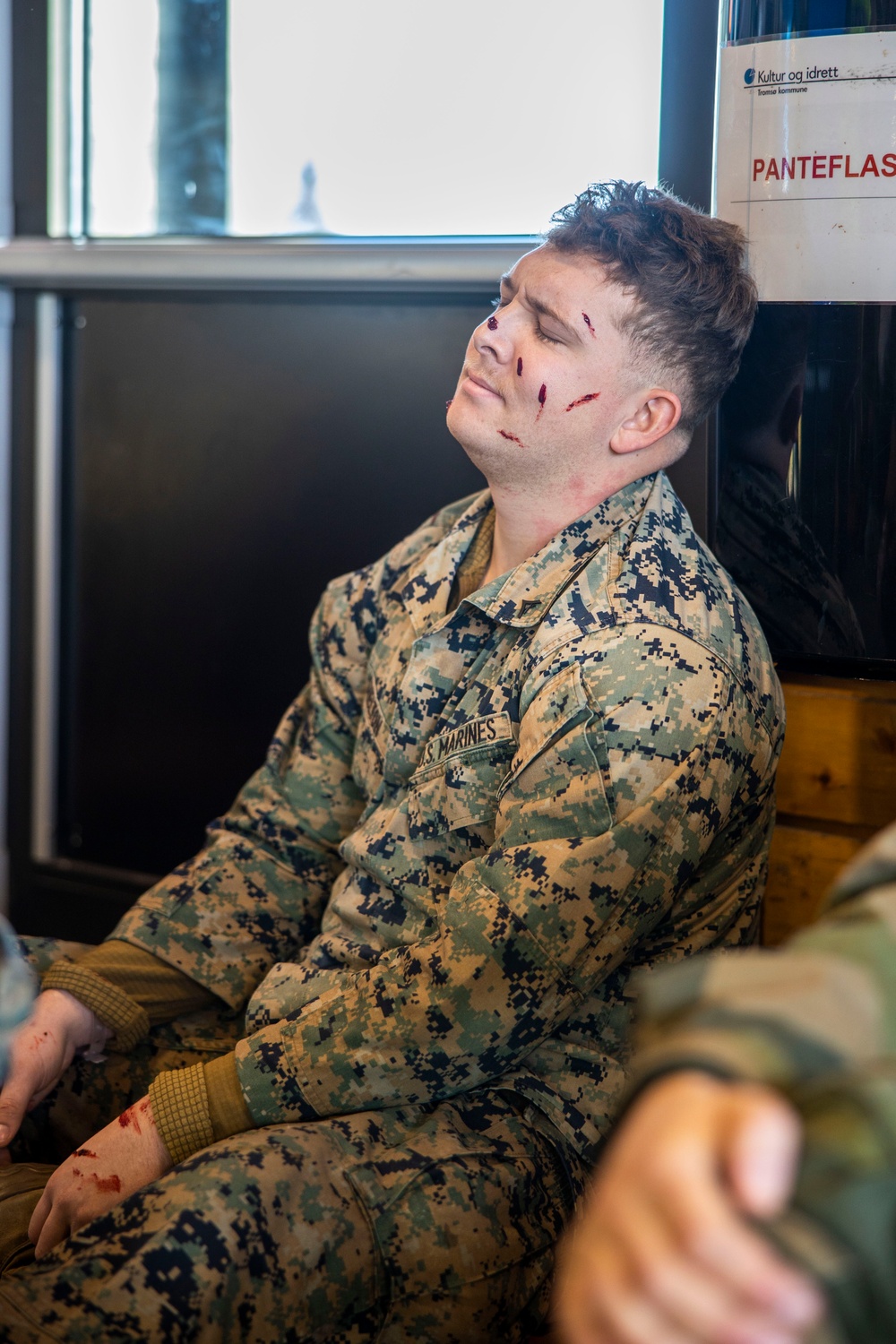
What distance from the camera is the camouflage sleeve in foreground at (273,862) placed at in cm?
148

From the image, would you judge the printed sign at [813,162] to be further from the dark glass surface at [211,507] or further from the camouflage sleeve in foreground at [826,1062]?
the camouflage sleeve in foreground at [826,1062]

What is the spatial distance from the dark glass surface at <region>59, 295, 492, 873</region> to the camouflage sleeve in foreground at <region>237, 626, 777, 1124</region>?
926 mm

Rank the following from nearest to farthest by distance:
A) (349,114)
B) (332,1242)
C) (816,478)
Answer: (332,1242)
(816,478)
(349,114)

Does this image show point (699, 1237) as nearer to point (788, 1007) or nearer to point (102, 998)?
point (788, 1007)

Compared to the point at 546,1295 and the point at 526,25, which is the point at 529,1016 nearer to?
the point at 546,1295

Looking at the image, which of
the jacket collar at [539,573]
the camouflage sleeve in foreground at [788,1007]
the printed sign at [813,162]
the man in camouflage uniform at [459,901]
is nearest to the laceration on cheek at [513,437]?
the man in camouflage uniform at [459,901]

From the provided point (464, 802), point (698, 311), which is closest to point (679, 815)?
point (464, 802)

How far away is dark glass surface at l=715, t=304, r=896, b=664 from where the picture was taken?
1.50 meters

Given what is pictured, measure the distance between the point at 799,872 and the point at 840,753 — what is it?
168mm

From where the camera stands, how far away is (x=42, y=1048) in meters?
1.32

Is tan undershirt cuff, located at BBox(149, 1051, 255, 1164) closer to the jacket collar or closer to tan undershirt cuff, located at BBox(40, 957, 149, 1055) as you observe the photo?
tan undershirt cuff, located at BBox(40, 957, 149, 1055)

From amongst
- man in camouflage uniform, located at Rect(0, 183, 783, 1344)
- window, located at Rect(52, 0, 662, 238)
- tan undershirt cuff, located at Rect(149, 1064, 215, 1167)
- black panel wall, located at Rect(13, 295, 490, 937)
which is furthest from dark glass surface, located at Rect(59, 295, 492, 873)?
tan undershirt cuff, located at Rect(149, 1064, 215, 1167)

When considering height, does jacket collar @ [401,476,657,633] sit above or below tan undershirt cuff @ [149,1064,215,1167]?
above

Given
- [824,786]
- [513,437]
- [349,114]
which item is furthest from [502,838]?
[349,114]
